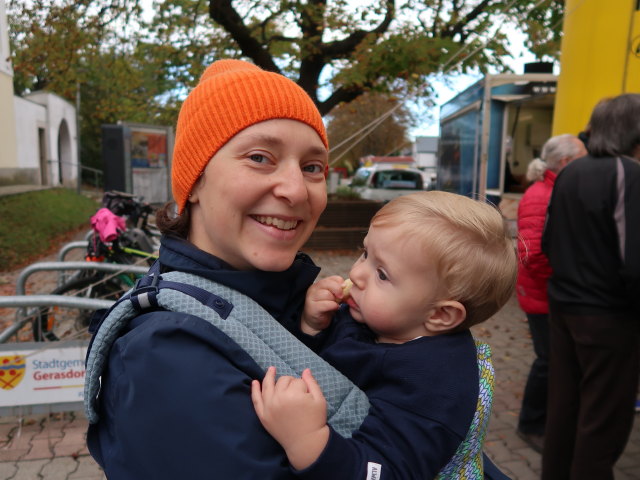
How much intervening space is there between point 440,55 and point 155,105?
7.49 metres

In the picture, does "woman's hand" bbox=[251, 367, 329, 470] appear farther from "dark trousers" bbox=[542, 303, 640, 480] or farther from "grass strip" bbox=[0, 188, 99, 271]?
"grass strip" bbox=[0, 188, 99, 271]

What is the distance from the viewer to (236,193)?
1.18 m

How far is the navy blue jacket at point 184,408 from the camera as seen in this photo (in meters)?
0.97

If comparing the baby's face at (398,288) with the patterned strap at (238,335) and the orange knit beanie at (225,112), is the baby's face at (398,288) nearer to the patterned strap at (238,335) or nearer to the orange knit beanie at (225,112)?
the patterned strap at (238,335)

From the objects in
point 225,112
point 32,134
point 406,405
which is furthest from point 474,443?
point 32,134

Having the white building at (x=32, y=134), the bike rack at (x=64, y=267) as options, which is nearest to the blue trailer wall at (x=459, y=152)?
the bike rack at (x=64, y=267)

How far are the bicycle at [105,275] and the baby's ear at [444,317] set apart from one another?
345 cm

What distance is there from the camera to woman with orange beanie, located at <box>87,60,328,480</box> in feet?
3.20

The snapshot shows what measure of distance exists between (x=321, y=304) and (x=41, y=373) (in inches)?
125

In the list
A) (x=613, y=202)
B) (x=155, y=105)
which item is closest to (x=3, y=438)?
(x=613, y=202)

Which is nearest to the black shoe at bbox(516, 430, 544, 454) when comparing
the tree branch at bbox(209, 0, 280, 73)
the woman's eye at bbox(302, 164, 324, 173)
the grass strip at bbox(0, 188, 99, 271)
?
the woman's eye at bbox(302, 164, 324, 173)

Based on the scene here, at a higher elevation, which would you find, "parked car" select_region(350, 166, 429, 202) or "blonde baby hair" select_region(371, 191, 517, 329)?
"blonde baby hair" select_region(371, 191, 517, 329)

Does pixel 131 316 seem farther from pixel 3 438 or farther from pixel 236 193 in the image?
pixel 3 438

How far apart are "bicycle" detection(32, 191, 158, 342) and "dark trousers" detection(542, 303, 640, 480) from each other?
3.12 meters
